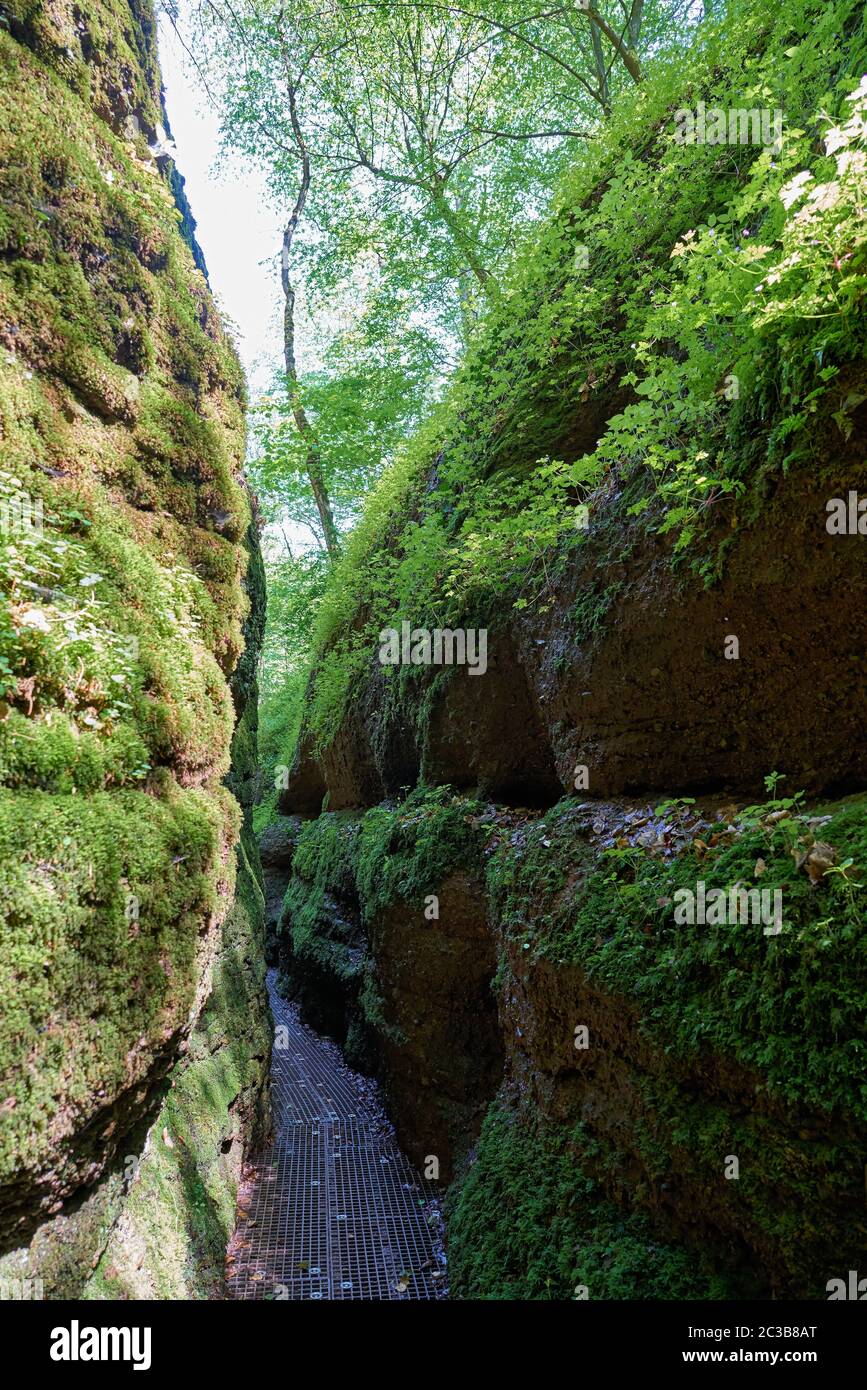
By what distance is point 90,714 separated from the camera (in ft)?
10.6

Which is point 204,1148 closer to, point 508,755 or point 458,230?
point 508,755

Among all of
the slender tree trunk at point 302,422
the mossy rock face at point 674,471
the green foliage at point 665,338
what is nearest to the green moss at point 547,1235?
the mossy rock face at point 674,471

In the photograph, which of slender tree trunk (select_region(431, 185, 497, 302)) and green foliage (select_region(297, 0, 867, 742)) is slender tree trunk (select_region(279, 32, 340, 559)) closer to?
green foliage (select_region(297, 0, 867, 742))

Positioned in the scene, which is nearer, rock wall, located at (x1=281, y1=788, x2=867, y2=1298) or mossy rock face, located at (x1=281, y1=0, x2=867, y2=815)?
rock wall, located at (x1=281, y1=788, x2=867, y2=1298)

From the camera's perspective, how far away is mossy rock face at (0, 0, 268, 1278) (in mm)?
2590

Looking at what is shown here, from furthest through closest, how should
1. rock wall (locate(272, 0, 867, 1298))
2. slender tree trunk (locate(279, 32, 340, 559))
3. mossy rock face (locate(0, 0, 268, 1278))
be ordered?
slender tree trunk (locate(279, 32, 340, 559)) → rock wall (locate(272, 0, 867, 1298)) → mossy rock face (locate(0, 0, 268, 1278))

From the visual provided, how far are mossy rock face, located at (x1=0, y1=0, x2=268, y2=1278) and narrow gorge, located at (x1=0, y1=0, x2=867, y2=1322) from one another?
3 centimetres

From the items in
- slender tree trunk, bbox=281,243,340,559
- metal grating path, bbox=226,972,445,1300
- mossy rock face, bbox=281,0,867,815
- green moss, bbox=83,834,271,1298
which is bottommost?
metal grating path, bbox=226,972,445,1300

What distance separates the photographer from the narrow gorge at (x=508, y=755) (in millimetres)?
2957

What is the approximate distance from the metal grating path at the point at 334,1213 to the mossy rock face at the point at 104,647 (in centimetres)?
58

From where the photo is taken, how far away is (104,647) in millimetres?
3326

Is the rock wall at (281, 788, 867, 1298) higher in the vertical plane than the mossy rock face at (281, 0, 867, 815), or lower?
lower

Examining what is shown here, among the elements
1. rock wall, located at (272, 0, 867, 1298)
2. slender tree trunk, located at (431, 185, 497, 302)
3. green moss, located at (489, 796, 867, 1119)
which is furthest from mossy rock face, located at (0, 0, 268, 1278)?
slender tree trunk, located at (431, 185, 497, 302)

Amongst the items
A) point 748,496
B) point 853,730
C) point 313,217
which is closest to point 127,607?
point 748,496
